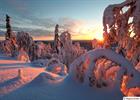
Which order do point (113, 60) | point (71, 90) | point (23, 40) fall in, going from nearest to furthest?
point (113, 60) < point (71, 90) < point (23, 40)

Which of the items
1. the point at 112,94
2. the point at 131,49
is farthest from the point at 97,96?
the point at 131,49

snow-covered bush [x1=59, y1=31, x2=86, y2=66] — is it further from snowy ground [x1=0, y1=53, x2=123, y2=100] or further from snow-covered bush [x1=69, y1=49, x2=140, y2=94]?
snow-covered bush [x1=69, y1=49, x2=140, y2=94]

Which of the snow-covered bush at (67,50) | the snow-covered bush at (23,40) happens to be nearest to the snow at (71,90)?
the snow-covered bush at (67,50)

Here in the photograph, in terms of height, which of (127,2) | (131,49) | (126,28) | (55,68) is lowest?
(55,68)

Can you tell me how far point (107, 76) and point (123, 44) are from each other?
1348 millimetres

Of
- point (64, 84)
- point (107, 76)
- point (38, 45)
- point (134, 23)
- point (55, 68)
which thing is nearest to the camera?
point (134, 23)

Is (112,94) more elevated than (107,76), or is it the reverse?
(107,76)

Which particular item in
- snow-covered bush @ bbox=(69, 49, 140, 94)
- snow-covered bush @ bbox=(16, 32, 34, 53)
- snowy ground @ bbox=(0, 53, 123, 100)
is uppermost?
snow-covered bush @ bbox=(16, 32, 34, 53)

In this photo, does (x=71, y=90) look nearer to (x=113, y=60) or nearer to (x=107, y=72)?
(x=107, y=72)

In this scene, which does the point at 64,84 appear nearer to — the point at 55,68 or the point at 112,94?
the point at 112,94

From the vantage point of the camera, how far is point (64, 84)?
904 cm

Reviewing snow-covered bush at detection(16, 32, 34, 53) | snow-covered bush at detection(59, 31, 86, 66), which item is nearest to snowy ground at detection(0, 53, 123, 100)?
snow-covered bush at detection(59, 31, 86, 66)

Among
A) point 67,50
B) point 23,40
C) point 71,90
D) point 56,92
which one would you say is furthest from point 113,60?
point 23,40

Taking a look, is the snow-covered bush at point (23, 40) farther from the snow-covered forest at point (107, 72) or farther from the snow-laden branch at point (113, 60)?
the snow-laden branch at point (113, 60)
